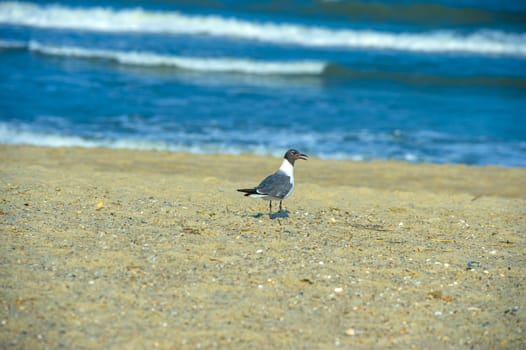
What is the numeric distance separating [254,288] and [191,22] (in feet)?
68.5

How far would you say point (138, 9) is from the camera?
84.1 ft

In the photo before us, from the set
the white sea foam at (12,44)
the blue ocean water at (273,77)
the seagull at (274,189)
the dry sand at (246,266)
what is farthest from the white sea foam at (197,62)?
the seagull at (274,189)

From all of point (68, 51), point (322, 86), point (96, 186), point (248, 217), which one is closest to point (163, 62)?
point (68, 51)

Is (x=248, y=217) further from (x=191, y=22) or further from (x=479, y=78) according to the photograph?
(x=191, y=22)

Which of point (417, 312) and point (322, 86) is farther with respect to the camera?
point (322, 86)

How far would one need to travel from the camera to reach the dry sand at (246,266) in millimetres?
4395

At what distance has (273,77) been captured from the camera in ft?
58.4

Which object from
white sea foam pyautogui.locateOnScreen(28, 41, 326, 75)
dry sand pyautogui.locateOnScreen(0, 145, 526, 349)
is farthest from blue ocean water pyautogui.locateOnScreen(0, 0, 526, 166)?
dry sand pyautogui.locateOnScreen(0, 145, 526, 349)

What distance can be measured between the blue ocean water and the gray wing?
4357 mm

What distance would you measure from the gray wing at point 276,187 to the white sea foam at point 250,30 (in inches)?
647

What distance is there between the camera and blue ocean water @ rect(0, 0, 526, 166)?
39.3ft

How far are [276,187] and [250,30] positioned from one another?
18.2 meters

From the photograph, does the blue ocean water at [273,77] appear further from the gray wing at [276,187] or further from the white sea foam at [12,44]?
the gray wing at [276,187]

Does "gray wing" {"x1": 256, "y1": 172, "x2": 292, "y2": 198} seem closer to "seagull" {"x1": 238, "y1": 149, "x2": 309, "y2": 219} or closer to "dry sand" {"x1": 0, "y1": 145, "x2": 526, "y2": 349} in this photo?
"seagull" {"x1": 238, "y1": 149, "x2": 309, "y2": 219}
